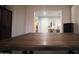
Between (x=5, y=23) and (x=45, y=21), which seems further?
(x=5, y=23)

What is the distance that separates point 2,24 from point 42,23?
1.05 metres

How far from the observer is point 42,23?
216 cm

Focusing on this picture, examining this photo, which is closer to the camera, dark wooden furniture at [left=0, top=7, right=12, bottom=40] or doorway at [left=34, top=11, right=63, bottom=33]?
doorway at [left=34, top=11, right=63, bottom=33]

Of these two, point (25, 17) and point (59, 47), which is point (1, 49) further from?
point (25, 17)

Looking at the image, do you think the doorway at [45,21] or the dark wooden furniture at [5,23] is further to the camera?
the dark wooden furniture at [5,23]

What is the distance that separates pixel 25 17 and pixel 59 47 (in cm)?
168

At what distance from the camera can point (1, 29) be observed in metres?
2.48
